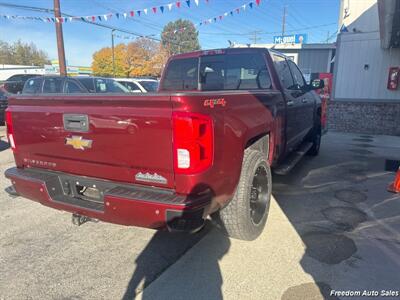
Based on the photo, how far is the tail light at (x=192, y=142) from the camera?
213 cm

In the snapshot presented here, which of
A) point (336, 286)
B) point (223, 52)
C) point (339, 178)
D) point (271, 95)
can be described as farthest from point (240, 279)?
point (339, 178)

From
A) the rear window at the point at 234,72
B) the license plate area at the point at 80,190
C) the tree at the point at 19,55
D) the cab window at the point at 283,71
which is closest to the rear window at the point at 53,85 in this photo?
the rear window at the point at 234,72

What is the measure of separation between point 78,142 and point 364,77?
1120 cm

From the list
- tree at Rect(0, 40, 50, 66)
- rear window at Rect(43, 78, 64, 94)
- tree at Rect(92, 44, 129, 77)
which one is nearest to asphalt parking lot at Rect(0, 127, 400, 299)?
rear window at Rect(43, 78, 64, 94)

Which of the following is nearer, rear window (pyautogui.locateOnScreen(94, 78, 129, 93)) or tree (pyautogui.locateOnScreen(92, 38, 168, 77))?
rear window (pyautogui.locateOnScreen(94, 78, 129, 93))

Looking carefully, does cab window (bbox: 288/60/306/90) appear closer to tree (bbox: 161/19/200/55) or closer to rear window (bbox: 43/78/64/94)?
rear window (bbox: 43/78/64/94)

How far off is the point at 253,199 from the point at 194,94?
154 centimetres

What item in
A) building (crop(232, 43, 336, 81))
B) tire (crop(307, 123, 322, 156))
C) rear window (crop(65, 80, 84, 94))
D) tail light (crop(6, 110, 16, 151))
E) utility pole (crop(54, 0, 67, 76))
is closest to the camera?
tail light (crop(6, 110, 16, 151))

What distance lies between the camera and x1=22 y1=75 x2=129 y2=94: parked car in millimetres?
9742

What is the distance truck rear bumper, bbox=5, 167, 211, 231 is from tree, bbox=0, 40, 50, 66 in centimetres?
9317

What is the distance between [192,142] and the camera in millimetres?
2150

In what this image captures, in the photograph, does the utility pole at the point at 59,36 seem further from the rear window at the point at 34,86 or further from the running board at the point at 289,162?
the running board at the point at 289,162

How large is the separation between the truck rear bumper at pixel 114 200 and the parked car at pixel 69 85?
7.31 metres

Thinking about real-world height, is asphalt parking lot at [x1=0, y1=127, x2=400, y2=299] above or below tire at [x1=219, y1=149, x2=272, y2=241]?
below
